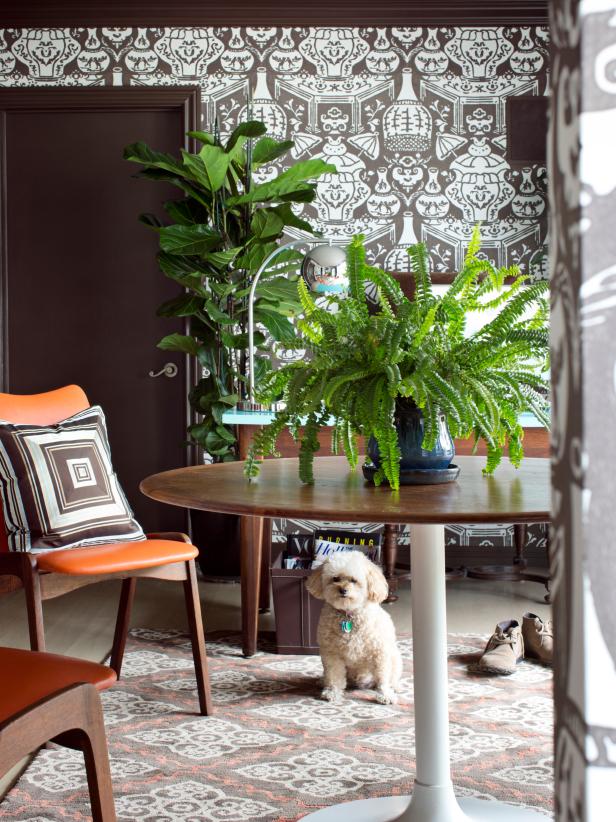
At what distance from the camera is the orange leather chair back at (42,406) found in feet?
8.52

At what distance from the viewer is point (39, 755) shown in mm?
2111

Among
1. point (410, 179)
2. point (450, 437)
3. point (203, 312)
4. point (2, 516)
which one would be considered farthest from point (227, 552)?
point (450, 437)

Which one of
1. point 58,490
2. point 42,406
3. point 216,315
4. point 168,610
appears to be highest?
point 216,315

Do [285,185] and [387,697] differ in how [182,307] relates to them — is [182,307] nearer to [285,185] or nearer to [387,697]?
[285,185]

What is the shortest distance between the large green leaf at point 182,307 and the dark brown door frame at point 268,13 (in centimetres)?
166

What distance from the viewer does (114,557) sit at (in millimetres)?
2271

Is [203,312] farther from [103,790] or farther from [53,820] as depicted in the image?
[103,790]

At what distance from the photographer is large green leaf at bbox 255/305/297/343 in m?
3.90

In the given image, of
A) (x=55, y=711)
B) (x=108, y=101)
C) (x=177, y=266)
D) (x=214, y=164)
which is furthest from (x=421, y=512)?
(x=108, y=101)

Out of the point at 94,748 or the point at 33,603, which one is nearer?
the point at 94,748

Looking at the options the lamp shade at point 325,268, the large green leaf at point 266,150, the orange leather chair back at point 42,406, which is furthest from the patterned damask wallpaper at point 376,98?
the orange leather chair back at point 42,406

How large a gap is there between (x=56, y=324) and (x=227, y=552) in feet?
5.24

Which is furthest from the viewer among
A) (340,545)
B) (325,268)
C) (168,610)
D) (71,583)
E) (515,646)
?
(168,610)

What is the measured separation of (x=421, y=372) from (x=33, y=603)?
3.98ft
